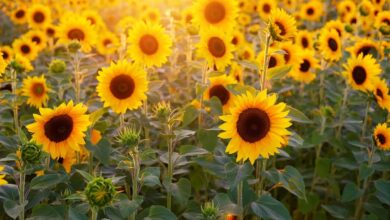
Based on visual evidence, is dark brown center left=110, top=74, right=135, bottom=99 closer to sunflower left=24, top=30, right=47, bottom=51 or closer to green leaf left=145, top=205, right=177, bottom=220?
green leaf left=145, top=205, right=177, bottom=220

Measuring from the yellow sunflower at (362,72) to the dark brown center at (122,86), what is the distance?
1.87m

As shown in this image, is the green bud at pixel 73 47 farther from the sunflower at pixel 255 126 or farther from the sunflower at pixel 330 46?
the sunflower at pixel 330 46

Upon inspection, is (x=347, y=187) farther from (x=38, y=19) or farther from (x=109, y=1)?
(x=109, y=1)

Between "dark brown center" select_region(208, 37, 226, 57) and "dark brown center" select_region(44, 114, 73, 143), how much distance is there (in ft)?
4.89

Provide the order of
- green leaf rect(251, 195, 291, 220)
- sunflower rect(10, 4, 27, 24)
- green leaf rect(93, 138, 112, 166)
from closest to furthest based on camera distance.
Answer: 1. green leaf rect(251, 195, 291, 220)
2. green leaf rect(93, 138, 112, 166)
3. sunflower rect(10, 4, 27, 24)

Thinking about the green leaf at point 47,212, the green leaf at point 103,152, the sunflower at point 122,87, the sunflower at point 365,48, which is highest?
the sunflower at point 365,48

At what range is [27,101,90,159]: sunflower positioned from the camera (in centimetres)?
277

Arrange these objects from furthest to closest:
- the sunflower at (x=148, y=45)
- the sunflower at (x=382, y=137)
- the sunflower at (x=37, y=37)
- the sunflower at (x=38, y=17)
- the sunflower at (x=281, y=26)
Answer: the sunflower at (x=38, y=17) < the sunflower at (x=37, y=37) < the sunflower at (x=148, y=45) < the sunflower at (x=382, y=137) < the sunflower at (x=281, y=26)

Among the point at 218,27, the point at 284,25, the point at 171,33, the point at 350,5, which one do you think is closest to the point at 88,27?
the point at 171,33

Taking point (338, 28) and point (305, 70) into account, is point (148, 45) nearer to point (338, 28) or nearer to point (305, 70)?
point (305, 70)

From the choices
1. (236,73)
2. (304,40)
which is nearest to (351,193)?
(236,73)

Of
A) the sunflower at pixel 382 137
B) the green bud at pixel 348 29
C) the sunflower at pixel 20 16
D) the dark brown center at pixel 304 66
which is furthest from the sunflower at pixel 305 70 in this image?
the sunflower at pixel 20 16

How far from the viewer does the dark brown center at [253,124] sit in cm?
260

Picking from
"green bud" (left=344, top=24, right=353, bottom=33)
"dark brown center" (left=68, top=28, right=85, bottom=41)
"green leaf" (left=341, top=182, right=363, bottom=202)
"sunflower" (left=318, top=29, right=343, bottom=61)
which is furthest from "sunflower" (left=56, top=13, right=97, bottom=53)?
"green leaf" (left=341, top=182, right=363, bottom=202)
